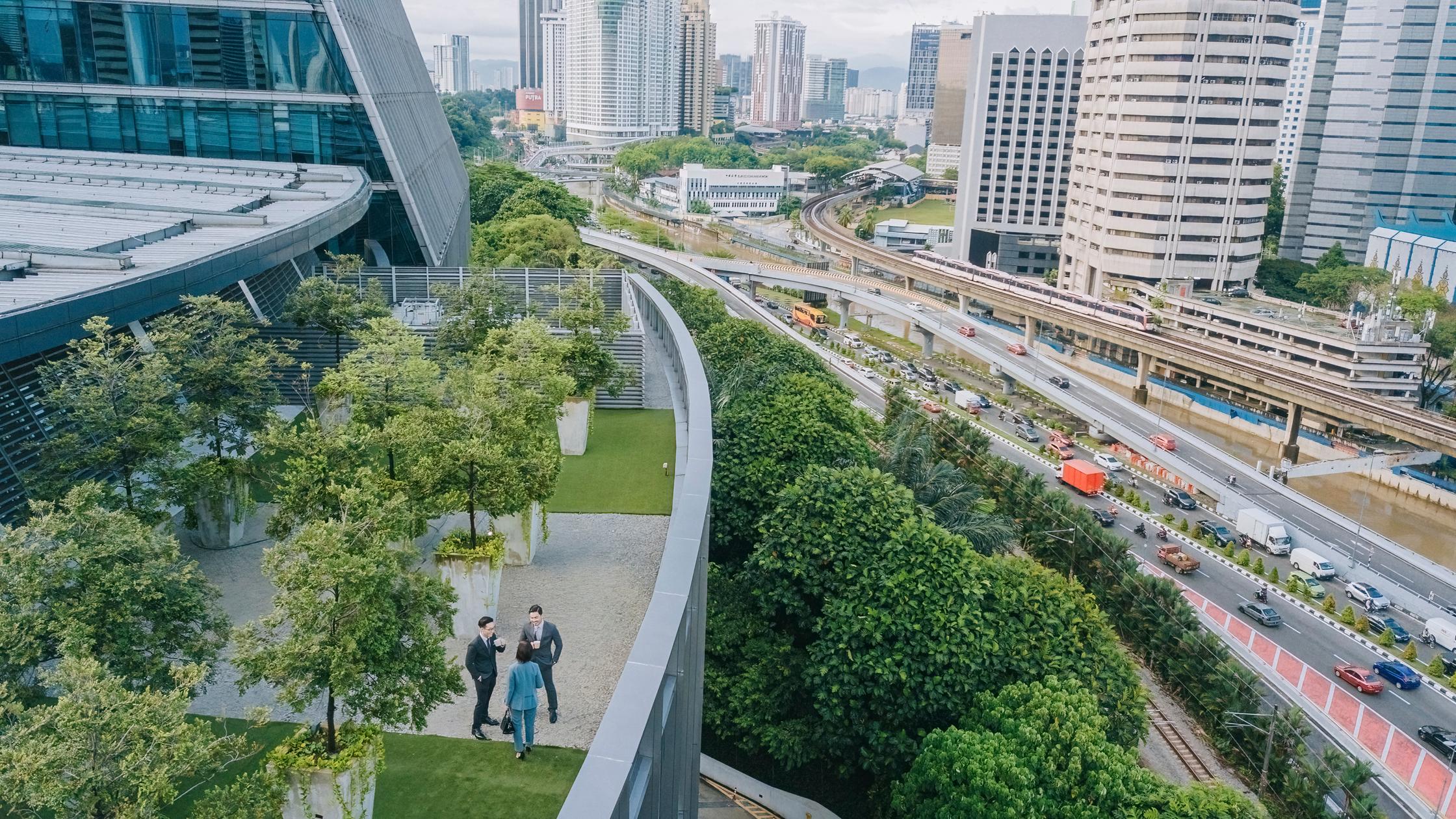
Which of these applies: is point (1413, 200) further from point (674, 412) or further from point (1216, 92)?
point (674, 412)

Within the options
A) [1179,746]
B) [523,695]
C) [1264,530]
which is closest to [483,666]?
[523,695]

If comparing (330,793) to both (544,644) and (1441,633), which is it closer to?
(544,644)

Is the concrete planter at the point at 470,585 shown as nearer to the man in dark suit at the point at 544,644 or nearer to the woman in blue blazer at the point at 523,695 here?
the man in dark suit at the point at 544,644

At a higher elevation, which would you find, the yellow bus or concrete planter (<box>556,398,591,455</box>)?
concrete planter (<box>556,398,591,455</box>)

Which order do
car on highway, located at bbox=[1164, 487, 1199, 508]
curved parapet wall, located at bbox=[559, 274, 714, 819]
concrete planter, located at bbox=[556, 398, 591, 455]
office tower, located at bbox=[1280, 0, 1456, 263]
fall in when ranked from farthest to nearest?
office tower, located at bbox=[1280, 0, 1456, 263], car on highway, located at bbox=[1164, 487, 1199, 508], concrete planter, located at bbox=[556, 398, 591, 455], curved parapet wall, located at bbox=[559, 274, 714, 819]

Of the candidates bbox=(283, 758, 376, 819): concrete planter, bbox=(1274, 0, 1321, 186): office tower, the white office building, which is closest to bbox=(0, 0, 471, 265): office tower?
bbox=(283, 758, 376, 819): concrete planter

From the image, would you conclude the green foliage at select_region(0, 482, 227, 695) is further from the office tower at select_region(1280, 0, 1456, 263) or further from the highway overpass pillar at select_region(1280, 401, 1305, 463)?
the office tower at select_region(1280, 0, 1456, 263)

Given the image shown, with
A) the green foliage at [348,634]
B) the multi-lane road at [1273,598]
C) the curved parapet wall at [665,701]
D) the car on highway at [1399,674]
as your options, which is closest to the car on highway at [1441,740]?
the multi-lane road at [1273,598]
